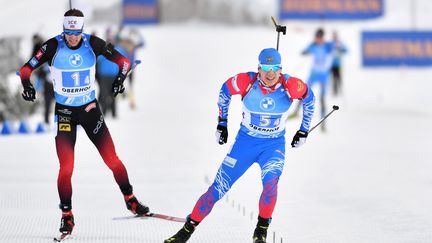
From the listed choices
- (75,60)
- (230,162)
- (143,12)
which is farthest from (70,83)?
(143,12)

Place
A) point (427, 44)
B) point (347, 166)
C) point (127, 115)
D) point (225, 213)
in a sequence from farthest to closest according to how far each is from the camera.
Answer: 1. point (427, 44)
2. point (127, 115)
3. point (347, 166)
4. point (225, 213)

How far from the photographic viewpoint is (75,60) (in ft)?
23.0

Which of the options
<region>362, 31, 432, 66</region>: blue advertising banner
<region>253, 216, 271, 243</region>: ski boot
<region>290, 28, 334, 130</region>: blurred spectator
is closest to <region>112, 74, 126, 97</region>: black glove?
<region>253, 216, 271, 243</region>: ski boot

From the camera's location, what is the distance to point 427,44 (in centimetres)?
2809

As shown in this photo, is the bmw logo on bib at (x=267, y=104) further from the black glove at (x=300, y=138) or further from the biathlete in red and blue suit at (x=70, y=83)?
the biathlete in red and blue suit at (x=70, y=83)

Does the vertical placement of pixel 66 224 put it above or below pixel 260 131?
below

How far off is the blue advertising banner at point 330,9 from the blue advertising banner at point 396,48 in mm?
2818

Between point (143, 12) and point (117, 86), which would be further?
point (143, 12)

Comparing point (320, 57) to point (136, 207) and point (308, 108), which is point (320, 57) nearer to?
point (136, 207)

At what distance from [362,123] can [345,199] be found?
962 centimetres

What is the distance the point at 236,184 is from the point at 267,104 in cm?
351

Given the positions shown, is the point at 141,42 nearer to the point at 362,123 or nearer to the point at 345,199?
the point at 362,123

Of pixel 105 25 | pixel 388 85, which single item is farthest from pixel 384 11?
pixel 105 25

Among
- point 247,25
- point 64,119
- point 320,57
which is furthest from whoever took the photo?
point 247,25
